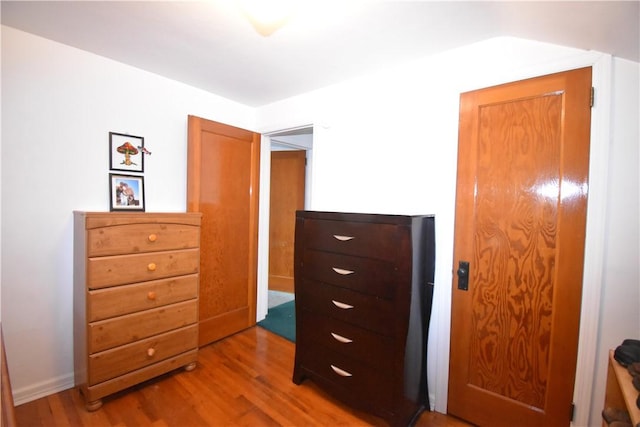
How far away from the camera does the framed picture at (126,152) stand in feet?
6.51

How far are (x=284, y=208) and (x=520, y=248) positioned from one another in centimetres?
296

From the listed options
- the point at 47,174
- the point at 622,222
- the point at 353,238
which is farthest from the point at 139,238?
the point at 622,222

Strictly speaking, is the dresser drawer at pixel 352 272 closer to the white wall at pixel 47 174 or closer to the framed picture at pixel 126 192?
the framed picture at pixel 126 192

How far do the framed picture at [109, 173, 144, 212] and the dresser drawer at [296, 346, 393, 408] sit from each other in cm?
168

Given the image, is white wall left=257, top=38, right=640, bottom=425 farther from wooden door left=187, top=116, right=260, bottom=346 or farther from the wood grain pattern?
wooden door left=187, top=116, right=260, bottom=346

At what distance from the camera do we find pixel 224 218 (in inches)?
100

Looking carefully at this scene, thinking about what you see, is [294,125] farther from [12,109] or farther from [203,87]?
[12,109]

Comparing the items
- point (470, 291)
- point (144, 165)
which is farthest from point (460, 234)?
point (144, 165)

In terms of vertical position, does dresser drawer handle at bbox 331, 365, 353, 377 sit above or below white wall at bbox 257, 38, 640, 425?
below

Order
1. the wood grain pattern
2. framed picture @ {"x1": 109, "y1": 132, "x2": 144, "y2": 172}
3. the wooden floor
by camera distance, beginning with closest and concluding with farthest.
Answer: the wood grain pattern → the wooden floor → framed picture @ {"x1": 109, "y1": 132, "x2": 144, "y2": 172}

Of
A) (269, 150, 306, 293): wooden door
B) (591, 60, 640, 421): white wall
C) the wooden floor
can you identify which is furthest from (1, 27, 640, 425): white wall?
(269, 150, 306, 293): wooden door

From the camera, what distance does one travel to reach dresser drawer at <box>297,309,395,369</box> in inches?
58.4

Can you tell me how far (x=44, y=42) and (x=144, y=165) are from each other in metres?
0.89

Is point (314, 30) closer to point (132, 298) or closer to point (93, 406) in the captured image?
point (132, 298)
